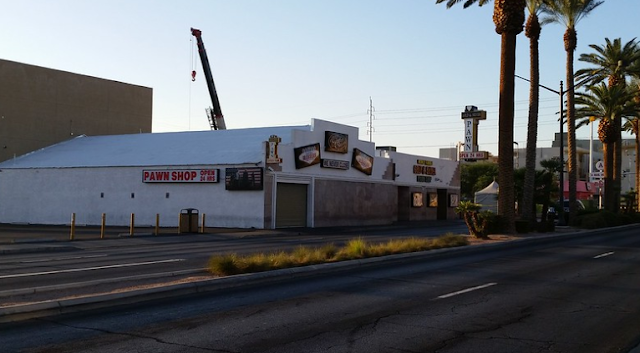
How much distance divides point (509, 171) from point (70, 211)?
27.6m

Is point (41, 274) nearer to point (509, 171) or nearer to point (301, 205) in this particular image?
point (509, 171)

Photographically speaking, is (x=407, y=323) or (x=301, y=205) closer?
(x=407, y=323)

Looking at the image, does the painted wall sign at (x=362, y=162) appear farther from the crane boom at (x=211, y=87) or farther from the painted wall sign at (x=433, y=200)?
the crane boom at (x=211, y=87)

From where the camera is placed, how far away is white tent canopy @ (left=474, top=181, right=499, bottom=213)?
57.7 m

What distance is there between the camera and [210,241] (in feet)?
87.9

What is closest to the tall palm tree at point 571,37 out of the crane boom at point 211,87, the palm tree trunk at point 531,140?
the palm tree trunk at point 531,140

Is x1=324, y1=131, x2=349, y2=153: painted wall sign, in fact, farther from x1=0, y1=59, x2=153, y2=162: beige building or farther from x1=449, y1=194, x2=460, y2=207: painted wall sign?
x1=0, y1=59, x2=153, y2=162: beige building

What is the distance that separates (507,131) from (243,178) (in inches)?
559

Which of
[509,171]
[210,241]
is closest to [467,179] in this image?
[509,171]

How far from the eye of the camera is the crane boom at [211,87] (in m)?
57.5

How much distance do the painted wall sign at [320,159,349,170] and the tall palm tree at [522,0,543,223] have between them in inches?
443

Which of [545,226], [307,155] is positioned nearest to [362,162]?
[307,155]

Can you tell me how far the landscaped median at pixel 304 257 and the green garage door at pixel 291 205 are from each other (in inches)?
619

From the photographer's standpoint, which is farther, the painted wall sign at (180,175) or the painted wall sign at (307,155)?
the painted wall sign at (307,155)
